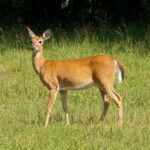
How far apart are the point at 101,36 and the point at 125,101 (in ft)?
16.7

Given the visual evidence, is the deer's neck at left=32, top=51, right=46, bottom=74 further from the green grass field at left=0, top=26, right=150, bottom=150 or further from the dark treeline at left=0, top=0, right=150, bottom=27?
the dark treeline at left=0, top=0, right=150, bottom=27

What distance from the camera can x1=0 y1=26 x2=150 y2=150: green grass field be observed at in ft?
23.4

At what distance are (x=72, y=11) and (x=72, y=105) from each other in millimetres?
8460

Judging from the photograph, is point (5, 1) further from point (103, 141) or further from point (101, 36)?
point (103, 141)

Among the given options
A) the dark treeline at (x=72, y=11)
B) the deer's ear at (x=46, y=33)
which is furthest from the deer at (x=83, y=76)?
the dark treeline at (x=72, y=11)

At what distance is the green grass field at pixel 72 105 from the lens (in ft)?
23.4

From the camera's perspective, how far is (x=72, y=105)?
9609mm

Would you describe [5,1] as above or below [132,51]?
above

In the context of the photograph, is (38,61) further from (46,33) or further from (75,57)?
(75,57)

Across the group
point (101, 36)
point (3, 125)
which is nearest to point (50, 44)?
point (101, 36)

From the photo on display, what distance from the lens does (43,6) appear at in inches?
706

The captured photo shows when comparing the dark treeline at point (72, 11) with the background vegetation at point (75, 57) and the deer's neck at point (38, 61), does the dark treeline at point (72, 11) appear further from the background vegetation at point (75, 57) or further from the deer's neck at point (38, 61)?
the deer's neck at point (38, 61)

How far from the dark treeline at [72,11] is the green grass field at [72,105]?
7.40ft

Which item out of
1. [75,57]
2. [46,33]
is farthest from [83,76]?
[75,57]
